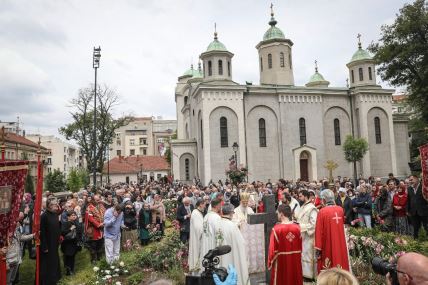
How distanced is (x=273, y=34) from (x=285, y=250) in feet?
124

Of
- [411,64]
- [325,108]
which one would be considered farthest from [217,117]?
[411,64]

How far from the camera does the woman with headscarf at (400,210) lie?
12.5m

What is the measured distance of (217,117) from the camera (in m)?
34.6

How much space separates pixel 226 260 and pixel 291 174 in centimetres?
3056

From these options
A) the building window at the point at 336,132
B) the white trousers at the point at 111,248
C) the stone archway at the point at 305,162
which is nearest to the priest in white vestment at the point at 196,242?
the white trousers at the point at 111,248

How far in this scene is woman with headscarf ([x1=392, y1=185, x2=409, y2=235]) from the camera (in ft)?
41.0

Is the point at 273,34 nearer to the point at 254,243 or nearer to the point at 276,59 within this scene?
the point at 276,59

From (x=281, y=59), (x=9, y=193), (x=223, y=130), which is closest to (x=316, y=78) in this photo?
(x=281, y=59)

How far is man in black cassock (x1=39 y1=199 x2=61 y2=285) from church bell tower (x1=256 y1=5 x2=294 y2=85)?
34818mm

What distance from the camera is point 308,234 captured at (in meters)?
8.02

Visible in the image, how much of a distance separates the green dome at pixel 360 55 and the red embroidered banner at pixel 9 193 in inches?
1612

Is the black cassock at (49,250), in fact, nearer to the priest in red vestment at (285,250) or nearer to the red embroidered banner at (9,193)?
the red embroidered banner at (9,193)

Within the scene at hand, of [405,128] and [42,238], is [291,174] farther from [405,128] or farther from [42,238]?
[42,238]

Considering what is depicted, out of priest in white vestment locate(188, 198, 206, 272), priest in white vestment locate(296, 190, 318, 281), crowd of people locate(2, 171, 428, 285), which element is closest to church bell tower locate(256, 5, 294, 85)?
crowd of people locate(2, 171, 428, 285)
